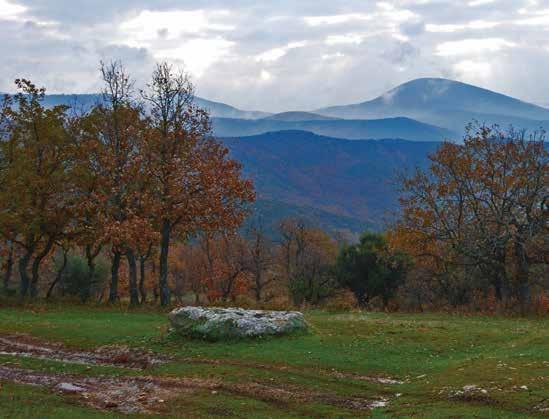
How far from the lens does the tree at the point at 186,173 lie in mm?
44469

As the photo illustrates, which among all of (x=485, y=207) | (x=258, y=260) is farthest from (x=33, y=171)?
(x=258, y=260)

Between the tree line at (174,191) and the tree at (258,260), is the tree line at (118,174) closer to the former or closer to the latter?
the tree line at (174,191)

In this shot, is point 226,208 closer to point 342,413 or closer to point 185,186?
point 185,186

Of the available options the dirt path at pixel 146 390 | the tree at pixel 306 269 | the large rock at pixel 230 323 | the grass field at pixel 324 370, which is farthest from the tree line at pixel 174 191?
the dirt path at pixel 146 390

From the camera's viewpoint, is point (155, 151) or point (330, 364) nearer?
point (330, 364)

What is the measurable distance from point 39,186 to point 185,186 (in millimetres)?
11408

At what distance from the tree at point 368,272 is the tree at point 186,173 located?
25.8 meters

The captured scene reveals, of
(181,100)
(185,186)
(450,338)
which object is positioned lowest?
(450,338)

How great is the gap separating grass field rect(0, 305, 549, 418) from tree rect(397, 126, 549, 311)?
1078 cm


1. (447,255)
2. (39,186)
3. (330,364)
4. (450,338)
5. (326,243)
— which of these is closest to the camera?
(330,364)

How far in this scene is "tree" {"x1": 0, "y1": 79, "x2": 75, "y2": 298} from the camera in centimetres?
4641

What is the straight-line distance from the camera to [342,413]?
18.0 metres

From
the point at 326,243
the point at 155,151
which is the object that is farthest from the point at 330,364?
the point at 326,243

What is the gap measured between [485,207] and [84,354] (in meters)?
33.6
